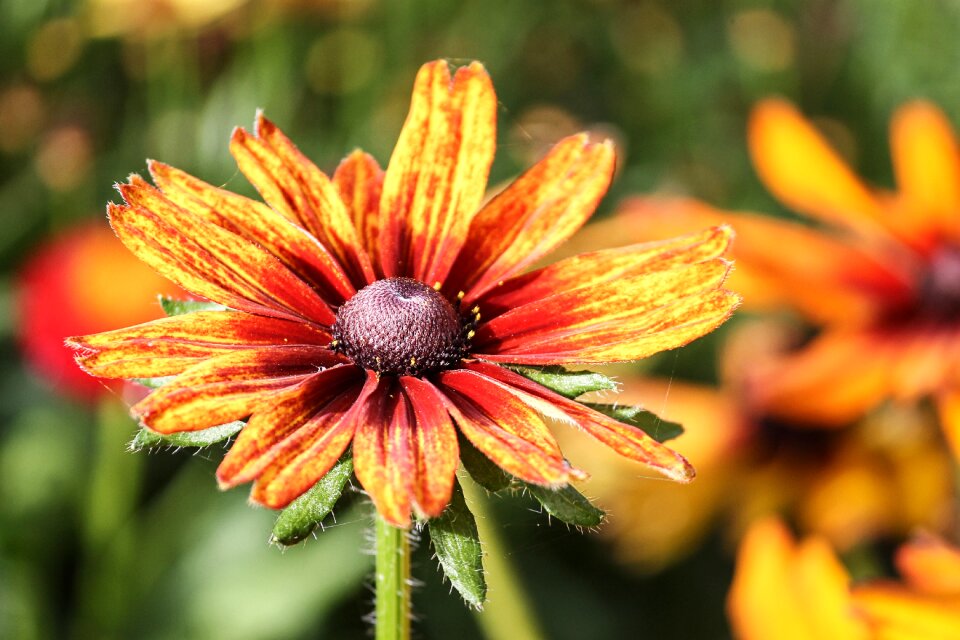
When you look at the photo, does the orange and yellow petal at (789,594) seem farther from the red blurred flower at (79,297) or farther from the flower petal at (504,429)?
the red blurred flower at (79,297)

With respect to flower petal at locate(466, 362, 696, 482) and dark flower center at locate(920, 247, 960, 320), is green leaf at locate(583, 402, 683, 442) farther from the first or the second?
dark flower center at locate(920, 247, 960, 320)

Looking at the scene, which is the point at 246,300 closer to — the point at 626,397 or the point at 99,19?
the point at 626,397

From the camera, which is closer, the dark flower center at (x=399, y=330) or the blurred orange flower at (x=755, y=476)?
the dark flower center at (x=399, y=330)

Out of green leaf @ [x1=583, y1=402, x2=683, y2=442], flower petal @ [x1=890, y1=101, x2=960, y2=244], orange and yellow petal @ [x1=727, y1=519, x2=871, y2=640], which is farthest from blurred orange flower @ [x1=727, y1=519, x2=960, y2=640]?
flower petal @ [x1=890, y1=101, x2=960, y2=244]

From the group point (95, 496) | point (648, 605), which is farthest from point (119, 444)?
point (648, 605)

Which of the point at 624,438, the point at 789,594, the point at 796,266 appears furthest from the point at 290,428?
the point at 796,266

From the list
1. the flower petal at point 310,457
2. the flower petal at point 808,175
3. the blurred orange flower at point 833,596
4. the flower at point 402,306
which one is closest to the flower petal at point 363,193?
the flower at point 402,306
